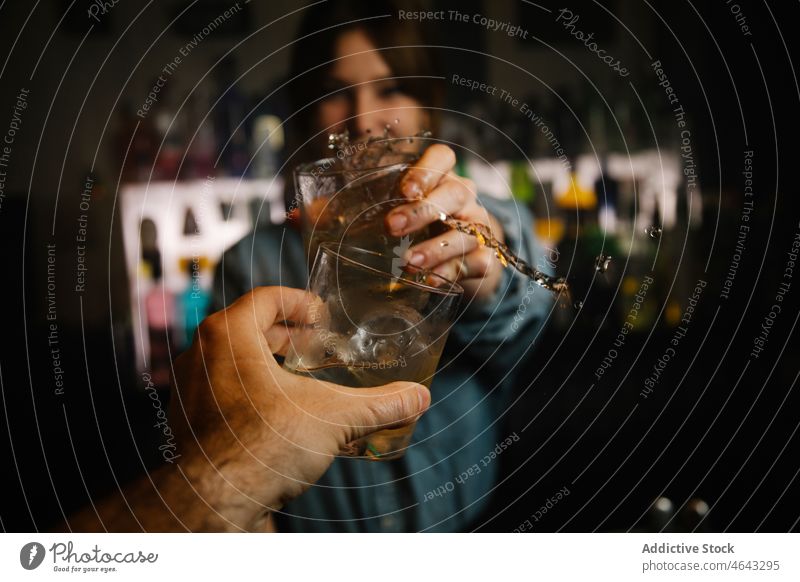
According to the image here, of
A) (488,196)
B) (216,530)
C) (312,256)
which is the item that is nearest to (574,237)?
(488,196)

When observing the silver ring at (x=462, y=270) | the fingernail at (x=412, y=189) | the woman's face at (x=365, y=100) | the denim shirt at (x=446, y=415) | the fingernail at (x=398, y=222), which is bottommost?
the denim shirt at (x=446, y=415)

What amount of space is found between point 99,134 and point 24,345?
158 mm

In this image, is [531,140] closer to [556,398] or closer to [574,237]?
[574,237]

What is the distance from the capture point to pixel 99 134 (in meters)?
0.48

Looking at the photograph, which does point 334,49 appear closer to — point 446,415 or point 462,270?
point 462,270

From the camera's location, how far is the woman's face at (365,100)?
0.49 metres

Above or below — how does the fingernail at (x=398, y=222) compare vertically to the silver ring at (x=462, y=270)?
above

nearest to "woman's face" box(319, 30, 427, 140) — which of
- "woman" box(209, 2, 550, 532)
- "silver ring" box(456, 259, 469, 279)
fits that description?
"woman" box(209, 2, 550, 532)

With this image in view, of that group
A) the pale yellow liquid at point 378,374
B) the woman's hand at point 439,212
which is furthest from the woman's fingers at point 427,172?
the pale yellow liquid at point 378,374

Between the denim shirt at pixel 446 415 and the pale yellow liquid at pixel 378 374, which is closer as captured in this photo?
the pale yellow liquid at pixel 378 374

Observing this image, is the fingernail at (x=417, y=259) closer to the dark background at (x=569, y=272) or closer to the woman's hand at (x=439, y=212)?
the woman's hand at (x=439, y=212)

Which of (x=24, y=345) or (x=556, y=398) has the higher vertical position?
(x=24, y=345)

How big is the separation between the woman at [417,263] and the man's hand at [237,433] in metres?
0.05
